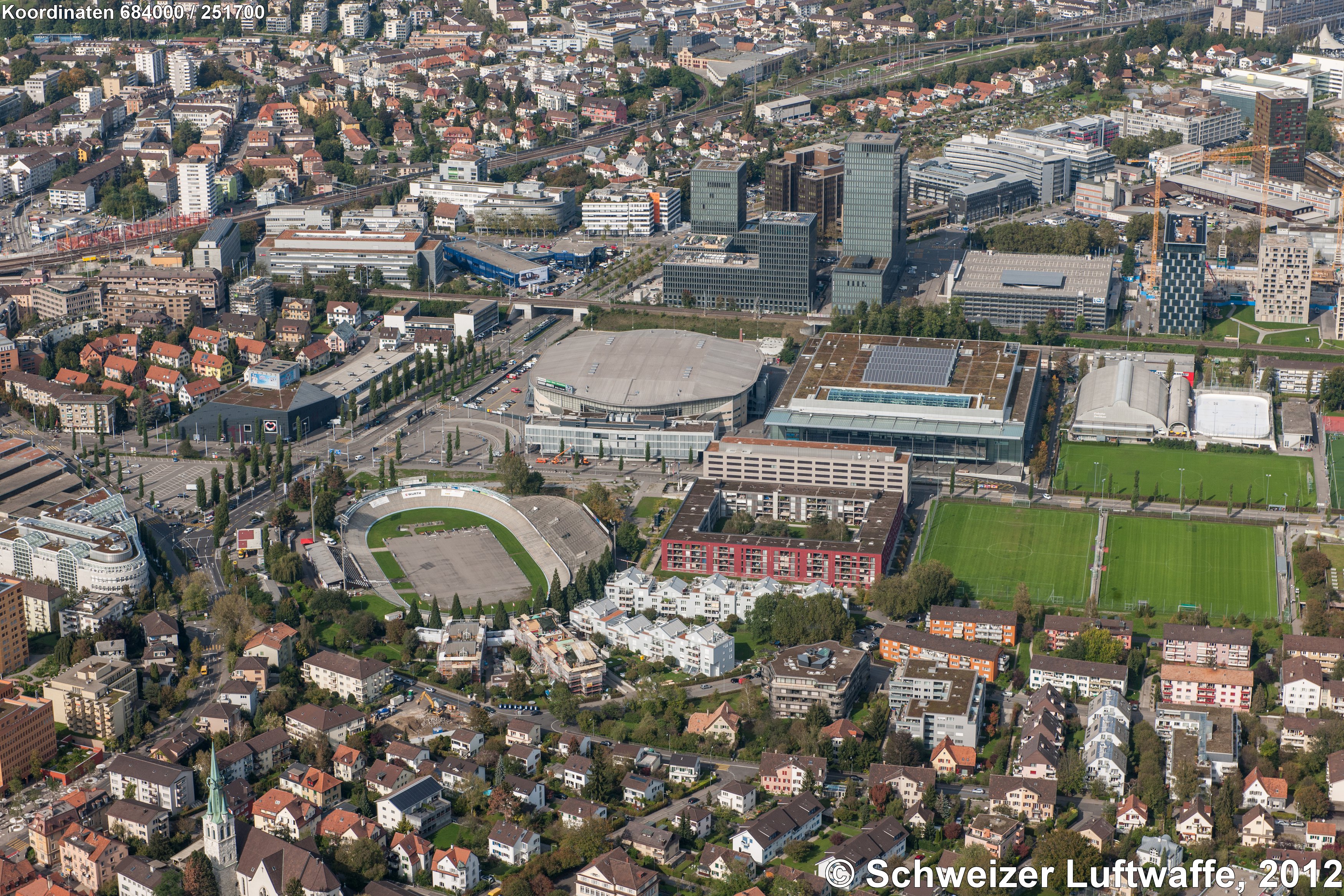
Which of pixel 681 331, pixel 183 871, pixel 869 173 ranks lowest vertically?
pixel 183 871

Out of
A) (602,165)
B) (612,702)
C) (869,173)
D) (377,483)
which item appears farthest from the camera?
(602,165)

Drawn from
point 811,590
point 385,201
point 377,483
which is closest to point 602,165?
point 385,201

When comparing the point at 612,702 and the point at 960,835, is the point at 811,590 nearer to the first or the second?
the point at 612,702

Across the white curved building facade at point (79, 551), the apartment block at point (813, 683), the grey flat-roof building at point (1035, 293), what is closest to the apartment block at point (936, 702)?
the apartment block at point (813, 683)

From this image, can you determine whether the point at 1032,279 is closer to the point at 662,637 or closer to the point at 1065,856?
the point at 662,637

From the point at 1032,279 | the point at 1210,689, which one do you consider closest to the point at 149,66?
the point at 1032,279

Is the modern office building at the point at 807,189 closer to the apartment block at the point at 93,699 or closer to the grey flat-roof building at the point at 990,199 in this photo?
the grey flat-roof building at the point at 990,199

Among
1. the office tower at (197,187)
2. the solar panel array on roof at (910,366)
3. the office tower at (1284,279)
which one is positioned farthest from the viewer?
the office tower at (197,187)
